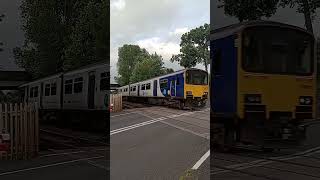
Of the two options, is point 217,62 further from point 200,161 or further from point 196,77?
point 200,161

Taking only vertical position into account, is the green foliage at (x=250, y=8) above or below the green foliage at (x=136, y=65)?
above

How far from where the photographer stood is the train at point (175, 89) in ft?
9.40

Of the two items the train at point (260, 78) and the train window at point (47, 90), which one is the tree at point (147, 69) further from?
the train window at point (47, 90)

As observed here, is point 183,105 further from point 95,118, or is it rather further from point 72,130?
point 72,130

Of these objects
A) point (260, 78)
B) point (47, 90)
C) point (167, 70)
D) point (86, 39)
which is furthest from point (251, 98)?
point (47, 90)

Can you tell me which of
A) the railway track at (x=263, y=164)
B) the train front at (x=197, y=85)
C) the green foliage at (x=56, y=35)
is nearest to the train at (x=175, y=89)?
the train front at (x=197, y=85)

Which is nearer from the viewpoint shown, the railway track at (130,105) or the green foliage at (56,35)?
the railway track at (130,105)

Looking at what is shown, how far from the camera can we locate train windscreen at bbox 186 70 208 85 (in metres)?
2.85

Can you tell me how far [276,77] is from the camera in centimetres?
294

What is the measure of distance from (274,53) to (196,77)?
0.55m

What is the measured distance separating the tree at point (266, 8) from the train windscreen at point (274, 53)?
7.5 inches

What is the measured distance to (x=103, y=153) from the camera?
3488mm

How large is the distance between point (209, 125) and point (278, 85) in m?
0.55

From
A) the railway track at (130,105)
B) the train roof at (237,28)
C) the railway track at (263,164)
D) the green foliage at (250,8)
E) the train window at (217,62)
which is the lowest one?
the railway track at (263,164)
